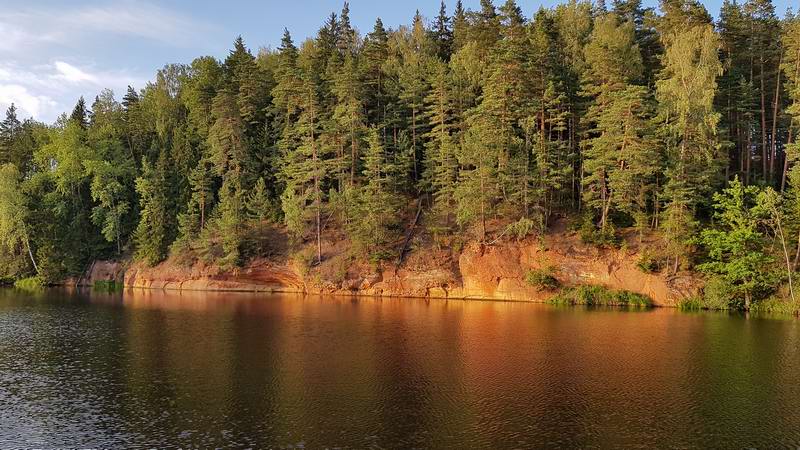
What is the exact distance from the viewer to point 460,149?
63.3 m

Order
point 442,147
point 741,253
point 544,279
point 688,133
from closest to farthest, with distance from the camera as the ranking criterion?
1. point 741,253
2. point 688,133
3. point 544,279
4. point 442,147

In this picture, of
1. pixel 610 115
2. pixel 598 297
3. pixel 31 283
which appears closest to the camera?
pixel 610 115

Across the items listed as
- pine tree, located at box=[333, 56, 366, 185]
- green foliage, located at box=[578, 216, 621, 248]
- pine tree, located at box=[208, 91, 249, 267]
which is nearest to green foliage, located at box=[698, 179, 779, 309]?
green foliage, located at box=[578, 216, 621, 248]

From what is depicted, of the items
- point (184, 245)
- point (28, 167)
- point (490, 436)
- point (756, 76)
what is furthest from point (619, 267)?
point (28, 167)

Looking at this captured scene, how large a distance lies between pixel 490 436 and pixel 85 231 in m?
81.5

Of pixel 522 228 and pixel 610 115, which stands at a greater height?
pixel 610 115

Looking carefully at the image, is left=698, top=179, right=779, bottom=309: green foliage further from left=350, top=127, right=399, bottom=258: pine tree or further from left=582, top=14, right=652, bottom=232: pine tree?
left=350, top=127, right=399, bottom=258: pine tree

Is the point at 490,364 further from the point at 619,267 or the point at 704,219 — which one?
the point at 704,219

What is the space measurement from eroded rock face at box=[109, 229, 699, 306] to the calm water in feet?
32.9

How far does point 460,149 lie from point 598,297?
21.9 m

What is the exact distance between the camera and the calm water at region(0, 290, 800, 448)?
60.9 feet

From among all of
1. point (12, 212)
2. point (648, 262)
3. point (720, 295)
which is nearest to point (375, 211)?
point (648, 262)

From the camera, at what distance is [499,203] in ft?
200

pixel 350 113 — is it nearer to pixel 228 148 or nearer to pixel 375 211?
pixel 375 211
